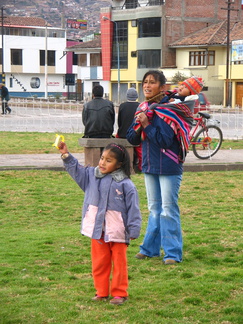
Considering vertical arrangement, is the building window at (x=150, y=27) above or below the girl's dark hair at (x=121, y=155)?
above

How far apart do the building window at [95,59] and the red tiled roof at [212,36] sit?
12.6 m

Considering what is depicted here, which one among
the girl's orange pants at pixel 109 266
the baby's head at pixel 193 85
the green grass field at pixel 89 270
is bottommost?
the green grass field at pixel 89 270

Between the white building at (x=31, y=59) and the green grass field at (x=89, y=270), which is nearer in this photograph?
the green grass field at (x=89, y=270)

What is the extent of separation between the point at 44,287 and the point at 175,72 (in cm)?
5708

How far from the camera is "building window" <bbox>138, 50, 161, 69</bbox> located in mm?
66119

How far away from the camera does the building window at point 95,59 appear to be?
7519cm

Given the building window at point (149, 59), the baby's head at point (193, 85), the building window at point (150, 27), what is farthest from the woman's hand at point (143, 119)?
the building window at point (150, 27)

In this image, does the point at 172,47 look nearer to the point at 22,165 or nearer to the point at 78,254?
the point at 22,165

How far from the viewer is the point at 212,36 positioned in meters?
60.8

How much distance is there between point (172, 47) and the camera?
64625 millimetres

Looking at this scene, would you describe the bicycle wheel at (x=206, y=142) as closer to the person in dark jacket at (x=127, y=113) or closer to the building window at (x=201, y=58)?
the person in dark jacket at (x=127, y=113)

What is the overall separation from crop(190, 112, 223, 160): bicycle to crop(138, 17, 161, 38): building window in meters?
51.6

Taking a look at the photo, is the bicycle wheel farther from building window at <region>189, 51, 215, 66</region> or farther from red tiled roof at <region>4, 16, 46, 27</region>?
red tiled roof at <region>4, 16, 46, 27</region>

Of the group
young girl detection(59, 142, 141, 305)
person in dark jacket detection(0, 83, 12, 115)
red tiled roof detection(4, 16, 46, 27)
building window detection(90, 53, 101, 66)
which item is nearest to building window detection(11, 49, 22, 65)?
red tiled roof detection(4, 16, 46, 27)
